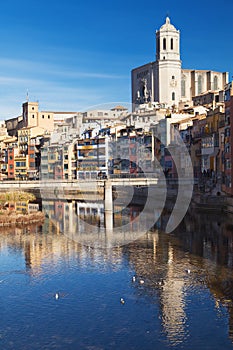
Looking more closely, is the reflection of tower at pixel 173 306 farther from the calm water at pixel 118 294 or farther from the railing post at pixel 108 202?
the railing post at pixel 108 202

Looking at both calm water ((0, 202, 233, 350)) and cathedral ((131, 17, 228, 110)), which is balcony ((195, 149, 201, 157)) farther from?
cathedral ((131, 17, 228, 110))

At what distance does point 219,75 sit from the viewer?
4365 inches

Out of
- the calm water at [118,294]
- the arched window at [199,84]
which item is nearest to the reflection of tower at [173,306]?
the calm water at [118,294]

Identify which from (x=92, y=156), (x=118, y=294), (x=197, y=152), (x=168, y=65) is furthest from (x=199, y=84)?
(x=118, y=294)

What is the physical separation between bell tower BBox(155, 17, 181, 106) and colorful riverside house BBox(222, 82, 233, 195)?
58.4m

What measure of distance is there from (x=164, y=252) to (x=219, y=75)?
8950 cm

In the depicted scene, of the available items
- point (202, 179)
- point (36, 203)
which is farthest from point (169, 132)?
point (36, 203)

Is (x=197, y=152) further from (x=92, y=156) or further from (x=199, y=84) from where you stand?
(x=199, y=84)

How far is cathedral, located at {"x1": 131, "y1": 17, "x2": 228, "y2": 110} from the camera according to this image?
4136 inches

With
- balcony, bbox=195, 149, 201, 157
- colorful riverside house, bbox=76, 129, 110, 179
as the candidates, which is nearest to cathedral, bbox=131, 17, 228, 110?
colorful riverside house, bbox=76, 129, 110, 179

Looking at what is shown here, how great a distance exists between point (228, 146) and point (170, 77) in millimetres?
63268

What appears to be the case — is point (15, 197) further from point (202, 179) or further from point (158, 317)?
point (158, 317)

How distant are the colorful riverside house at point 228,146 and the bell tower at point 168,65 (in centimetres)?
5841

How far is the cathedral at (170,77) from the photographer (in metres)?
105
